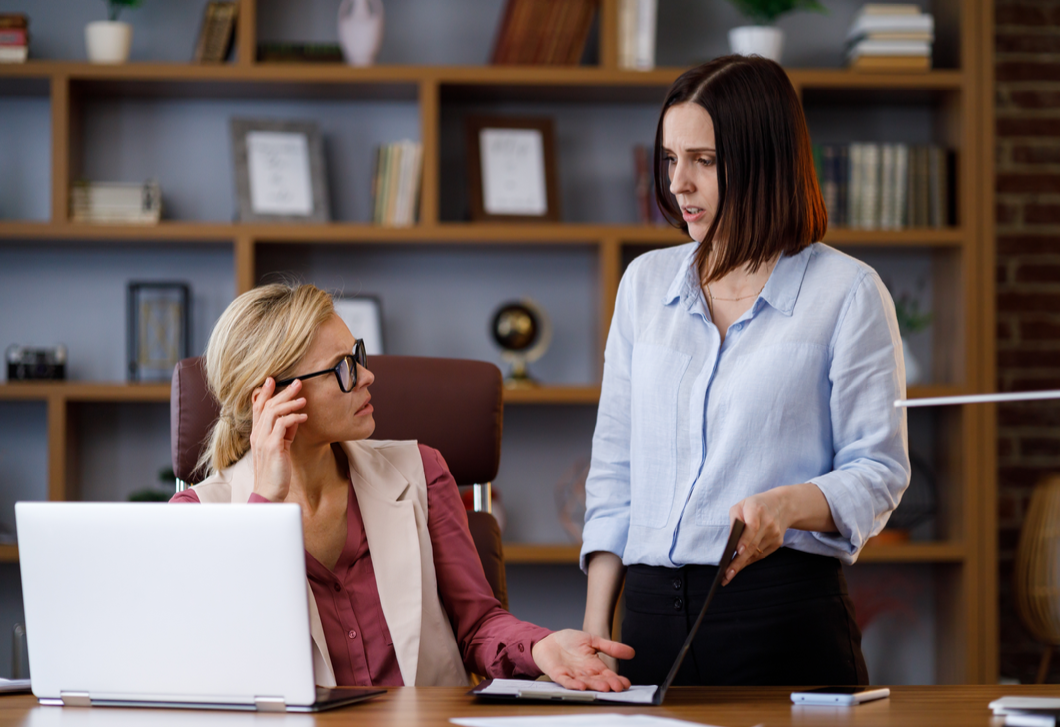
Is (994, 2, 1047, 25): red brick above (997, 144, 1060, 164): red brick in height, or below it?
above

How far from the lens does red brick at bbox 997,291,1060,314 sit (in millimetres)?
3244

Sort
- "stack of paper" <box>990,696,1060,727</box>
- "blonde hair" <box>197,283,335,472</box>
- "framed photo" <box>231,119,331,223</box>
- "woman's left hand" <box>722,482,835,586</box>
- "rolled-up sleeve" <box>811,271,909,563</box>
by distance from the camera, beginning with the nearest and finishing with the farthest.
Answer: "stack of paper" <box>990,696,1060,727</box> < "woman's left hand" <box>722,482,835,586</box> < "rolled-up sleeve" <box>811,271,909,563</box> < "blonde hair" <box>197,283,335,472</box> < "framed photo" <box>231,119,331,223</box>

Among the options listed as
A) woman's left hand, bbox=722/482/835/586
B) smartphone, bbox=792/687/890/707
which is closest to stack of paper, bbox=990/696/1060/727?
smartphone, bbox=792/687/890/707

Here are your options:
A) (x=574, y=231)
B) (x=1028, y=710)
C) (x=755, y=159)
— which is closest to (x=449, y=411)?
(x=755, y=159)

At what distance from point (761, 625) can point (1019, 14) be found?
8.63 feet

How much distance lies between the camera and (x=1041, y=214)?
10.7 ft

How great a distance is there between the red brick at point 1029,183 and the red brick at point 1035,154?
0.04 m

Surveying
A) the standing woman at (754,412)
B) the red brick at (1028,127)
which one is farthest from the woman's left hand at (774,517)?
the red brick at (1028,127)

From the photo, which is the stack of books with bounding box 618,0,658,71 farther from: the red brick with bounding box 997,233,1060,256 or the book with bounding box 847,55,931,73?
the red brick with bounding box 997,233,1060,256

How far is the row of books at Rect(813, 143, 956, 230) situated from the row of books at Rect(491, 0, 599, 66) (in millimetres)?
773

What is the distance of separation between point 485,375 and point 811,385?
1.88ft

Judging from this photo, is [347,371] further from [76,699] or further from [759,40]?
[759,40]

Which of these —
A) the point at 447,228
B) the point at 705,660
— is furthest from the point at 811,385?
the point at 447,228

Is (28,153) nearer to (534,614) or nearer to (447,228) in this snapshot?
(447,228)
